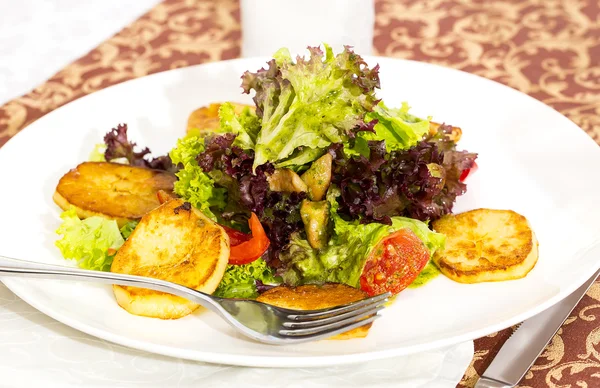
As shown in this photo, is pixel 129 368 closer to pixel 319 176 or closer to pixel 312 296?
pixel 312 296

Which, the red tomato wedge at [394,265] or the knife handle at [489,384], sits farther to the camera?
the red tomato wedge at [394,265]

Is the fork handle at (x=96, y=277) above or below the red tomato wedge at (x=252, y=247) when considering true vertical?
above

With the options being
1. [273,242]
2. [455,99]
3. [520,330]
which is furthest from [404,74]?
[520,330]

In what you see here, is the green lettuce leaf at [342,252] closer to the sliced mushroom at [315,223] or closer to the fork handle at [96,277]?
the sliced mushroom at [315,223]

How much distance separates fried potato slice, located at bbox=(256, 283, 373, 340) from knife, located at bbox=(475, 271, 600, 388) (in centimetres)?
50

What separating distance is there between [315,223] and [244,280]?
364 mm

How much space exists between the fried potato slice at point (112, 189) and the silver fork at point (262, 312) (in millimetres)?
608

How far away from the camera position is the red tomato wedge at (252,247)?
2805 mm

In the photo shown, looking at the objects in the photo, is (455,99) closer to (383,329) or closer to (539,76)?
(539,76)

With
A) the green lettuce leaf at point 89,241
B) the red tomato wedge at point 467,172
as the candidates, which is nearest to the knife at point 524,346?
the red tomato wedge at point 467,172

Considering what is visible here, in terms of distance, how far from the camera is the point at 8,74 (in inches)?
202

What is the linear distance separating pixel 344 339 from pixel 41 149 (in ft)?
6.30

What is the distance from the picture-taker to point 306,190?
2.94 m

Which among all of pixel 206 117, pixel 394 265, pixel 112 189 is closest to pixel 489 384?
pixel 394 265
